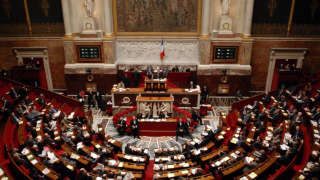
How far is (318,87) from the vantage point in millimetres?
17125

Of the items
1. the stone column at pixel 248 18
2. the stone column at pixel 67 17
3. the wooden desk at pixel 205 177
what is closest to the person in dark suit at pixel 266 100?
the stone column at pixel 248 18

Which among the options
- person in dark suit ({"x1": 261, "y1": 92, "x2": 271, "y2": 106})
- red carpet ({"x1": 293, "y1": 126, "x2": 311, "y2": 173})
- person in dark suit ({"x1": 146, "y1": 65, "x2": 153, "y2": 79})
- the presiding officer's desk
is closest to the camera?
red carpet ({"x1": 293, "y1": 126, "x2": 311, "y2": 173})

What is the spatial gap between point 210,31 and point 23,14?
47.4 feet

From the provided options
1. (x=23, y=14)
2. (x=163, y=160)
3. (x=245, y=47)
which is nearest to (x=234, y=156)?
(x=163, y=160)

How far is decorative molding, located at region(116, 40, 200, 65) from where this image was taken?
20875 mm

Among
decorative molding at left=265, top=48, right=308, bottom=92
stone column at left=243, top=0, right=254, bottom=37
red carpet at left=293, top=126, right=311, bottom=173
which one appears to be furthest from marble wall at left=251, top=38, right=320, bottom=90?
red carpet at left=293, top=126, right=311, bottom=173

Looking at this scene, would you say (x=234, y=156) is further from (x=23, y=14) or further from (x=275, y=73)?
(x=23, y=14)

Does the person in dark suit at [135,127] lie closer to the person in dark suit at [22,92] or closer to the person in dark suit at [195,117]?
the person in dark suit at [195,117]

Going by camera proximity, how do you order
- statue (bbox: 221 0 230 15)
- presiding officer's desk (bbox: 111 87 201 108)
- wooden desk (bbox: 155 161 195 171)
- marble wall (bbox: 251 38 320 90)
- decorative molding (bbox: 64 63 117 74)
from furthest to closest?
decorative molding (bbox: 64 63 117 74) < marble wall (bbox: 251 38 320 90) < statue (bbox: 221 0 230 15) < presiding officer's desk (bbox: 111 87 201 108) < wooden desk (bbox: 155 161 195 171)

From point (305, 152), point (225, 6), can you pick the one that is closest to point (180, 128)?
point (305, 152)

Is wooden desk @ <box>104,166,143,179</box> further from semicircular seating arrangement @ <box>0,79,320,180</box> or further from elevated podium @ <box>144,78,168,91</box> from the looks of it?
elevated podium @ <box>144,78,168,91</box>

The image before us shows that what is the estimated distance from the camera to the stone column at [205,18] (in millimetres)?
19312

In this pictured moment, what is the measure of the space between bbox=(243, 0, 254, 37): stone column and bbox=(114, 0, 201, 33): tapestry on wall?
343 centimetres

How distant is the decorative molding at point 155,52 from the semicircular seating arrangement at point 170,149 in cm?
662
